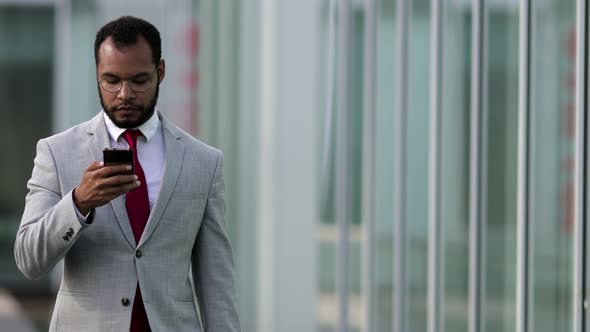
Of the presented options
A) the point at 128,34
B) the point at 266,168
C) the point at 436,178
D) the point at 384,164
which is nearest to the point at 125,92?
the point at 128,34

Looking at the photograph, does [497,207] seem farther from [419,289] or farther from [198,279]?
[198,279]

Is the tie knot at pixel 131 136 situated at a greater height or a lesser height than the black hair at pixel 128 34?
lesser

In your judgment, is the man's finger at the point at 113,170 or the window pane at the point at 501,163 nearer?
the man's finger at the point at 113,170

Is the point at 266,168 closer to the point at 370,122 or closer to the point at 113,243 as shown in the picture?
the point at 370,122

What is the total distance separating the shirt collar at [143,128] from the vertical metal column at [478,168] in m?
1.49

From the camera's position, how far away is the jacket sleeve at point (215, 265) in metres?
3.25

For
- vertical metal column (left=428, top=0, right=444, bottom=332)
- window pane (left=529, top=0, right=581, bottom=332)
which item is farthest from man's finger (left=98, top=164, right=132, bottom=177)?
window pane (left=529, top=0, right=581, bottom=332)

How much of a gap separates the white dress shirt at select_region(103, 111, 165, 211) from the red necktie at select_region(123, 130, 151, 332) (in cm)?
1

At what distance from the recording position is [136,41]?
3.03 m

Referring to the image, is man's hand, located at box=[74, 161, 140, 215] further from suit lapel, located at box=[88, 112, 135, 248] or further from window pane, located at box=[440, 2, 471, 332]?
A: window pane, located at box=[440, 2, 471, 332]

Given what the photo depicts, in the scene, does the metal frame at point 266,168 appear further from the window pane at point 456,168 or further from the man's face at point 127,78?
the man's face at point 127,78

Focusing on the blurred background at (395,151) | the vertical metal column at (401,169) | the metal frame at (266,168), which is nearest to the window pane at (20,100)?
the blurred background at (395,151)

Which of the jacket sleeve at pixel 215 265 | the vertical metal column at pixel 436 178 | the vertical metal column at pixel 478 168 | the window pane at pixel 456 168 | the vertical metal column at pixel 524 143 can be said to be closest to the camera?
the jacket sleeve at pixel 215 265

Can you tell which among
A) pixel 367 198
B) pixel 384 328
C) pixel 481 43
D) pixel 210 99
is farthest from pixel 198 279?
pixel 210 99
